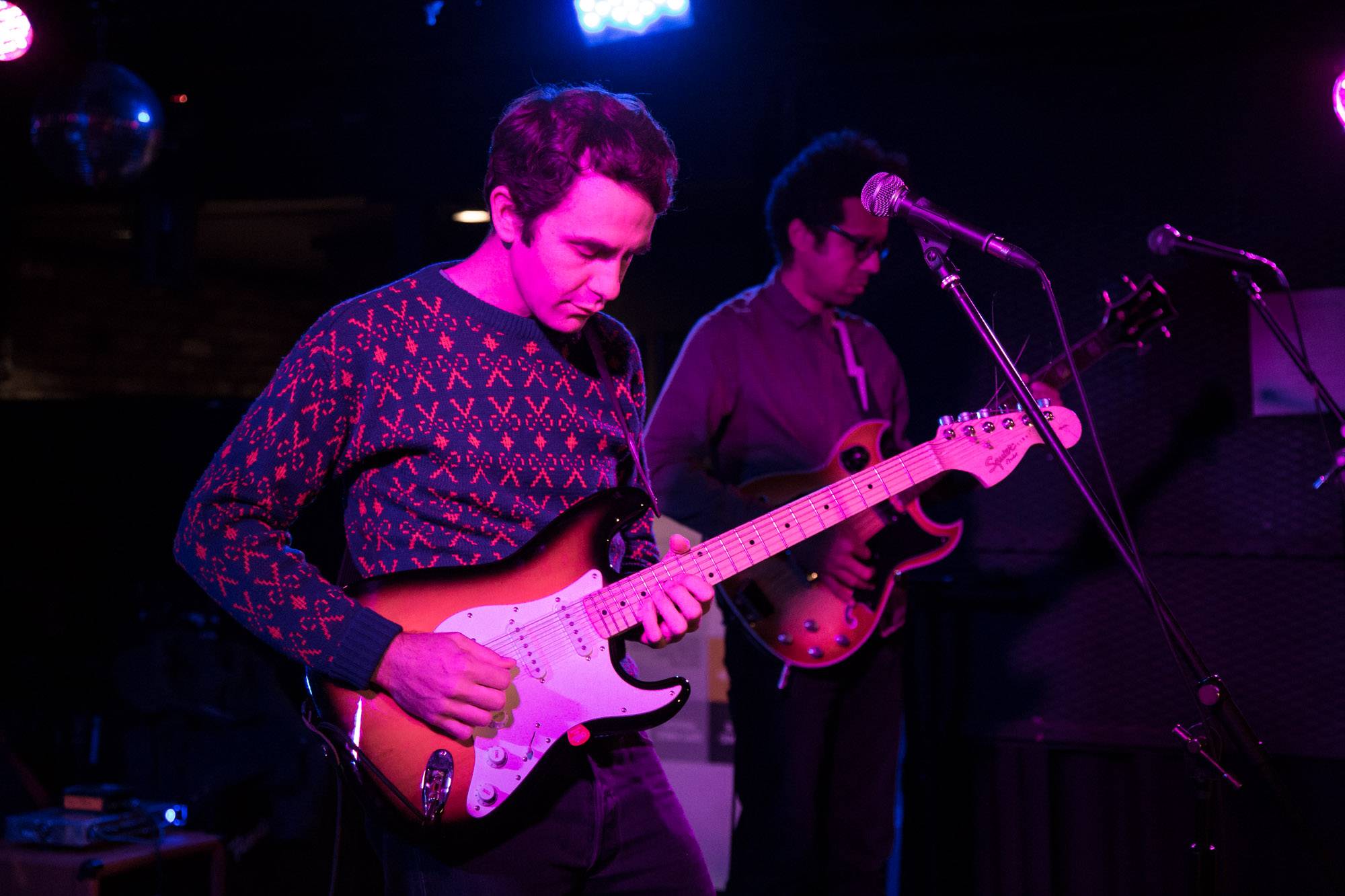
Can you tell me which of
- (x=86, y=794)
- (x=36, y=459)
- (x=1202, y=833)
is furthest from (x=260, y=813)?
(x=1202, y=833)

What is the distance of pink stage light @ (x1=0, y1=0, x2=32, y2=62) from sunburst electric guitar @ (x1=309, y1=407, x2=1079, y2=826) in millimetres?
3806

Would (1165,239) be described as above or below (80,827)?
above

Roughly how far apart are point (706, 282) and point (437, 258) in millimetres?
1269

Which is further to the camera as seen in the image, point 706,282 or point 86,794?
point 706,282

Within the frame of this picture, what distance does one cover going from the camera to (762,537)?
2098 mm

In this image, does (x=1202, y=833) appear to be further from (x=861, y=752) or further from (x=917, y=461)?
(x=861, y=752)

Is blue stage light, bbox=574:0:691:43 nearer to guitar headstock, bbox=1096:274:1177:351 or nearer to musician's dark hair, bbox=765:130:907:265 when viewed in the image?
musician's dark hair, bbox=765:130:907:265

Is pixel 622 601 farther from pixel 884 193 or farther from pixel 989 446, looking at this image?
pixel 884 193

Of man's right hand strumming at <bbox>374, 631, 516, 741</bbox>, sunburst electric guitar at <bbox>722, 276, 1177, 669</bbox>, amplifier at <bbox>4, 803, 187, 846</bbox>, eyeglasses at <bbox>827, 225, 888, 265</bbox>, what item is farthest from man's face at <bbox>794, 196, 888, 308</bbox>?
amplifier at <bbox>4, 803, 187, 846</bbox>

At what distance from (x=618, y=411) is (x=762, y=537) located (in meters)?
0.36

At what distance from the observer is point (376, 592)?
180 cm

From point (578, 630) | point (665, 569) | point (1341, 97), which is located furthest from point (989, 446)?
point (1341, 97)

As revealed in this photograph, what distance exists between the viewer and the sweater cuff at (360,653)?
68.0 inches

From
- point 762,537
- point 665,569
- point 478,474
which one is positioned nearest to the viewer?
point 478,474
